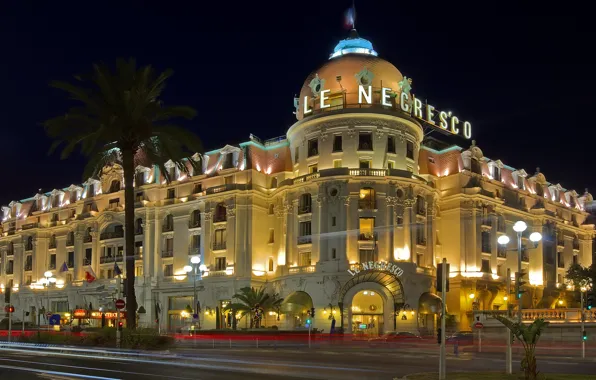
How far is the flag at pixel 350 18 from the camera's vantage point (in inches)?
3120

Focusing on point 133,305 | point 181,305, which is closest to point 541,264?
point 181,305

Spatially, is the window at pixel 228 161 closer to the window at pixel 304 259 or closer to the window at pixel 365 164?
the window at pixel 304 259

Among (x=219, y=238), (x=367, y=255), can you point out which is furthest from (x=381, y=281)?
(x=219, y=238)

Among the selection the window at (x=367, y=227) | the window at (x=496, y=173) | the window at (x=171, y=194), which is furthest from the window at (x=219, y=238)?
the window at (x=496, y=173)

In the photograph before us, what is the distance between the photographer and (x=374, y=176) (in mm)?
69125

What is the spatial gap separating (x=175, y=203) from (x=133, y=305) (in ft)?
145

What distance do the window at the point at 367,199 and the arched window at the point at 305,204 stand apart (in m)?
5.46

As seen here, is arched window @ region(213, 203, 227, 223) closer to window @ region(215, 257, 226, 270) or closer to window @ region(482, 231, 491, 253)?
Answer: window @ region(215, 257, 226, 270)

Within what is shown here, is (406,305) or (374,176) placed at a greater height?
(374,176)

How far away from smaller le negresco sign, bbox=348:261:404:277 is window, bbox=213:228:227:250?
55.1 ft

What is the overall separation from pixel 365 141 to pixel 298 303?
1759 centimetres

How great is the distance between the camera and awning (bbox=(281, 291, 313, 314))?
2697 inches

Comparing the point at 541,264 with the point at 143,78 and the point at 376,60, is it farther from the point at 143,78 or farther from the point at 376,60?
the point at 143,78

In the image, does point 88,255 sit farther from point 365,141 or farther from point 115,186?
point 365,141
